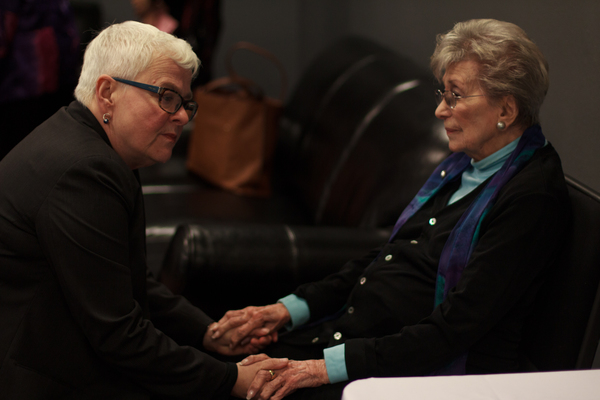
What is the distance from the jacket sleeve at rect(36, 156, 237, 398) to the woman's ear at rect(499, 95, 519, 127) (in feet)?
2.70

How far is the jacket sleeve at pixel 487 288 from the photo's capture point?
116 centimetres

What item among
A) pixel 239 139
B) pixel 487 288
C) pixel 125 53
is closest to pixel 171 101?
pixel 125 53

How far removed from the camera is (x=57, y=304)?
3.84 feet

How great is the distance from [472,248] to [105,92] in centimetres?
86

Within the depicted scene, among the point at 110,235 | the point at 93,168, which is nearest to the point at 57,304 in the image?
the point at 110,235

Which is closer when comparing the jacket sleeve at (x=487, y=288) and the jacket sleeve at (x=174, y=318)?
the jacket sleeve at (x=487, y=288)

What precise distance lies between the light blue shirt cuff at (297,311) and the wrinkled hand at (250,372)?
216 mm

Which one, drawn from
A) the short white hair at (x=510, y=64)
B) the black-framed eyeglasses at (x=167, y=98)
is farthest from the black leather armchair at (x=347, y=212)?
the black-framed eyeglasses at (x=167, y=98)

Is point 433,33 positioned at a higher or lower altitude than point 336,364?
higher

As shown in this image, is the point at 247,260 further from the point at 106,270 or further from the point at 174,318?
the point at 106,270

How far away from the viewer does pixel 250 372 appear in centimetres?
136

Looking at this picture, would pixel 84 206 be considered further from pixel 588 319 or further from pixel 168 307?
pixel 588 319

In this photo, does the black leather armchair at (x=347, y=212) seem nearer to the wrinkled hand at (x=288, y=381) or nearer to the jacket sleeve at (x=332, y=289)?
the jacket sleeve at (x=332, y=289)

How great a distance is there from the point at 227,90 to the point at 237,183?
537mm
